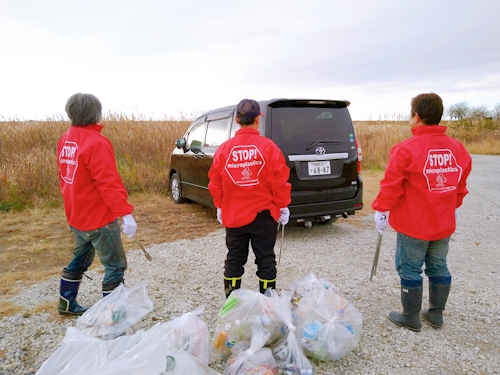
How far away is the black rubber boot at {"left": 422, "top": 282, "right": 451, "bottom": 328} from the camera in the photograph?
9.38ft

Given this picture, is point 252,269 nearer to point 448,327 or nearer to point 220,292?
point 220,292

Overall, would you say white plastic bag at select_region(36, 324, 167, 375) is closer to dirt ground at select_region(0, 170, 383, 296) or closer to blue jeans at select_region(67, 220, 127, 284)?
blue jeans at select_region(67, 220, 127, 284)

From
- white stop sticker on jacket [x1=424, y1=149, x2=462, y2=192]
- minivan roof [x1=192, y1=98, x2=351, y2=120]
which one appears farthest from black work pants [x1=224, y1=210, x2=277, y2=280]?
minivan roof [x1=192, y1=98, x2=351, y2=120]

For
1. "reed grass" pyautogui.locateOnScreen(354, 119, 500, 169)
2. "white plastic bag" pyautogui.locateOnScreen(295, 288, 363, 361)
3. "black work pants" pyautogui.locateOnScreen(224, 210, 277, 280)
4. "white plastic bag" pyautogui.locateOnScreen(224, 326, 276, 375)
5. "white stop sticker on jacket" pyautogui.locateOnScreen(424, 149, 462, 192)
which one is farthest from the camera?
"reed grass" pyautogui.locateOnScreen(354, 119, 500, 169)

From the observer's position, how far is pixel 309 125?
4.92m

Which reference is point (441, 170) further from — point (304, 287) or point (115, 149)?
point (115, 149)

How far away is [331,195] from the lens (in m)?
4.96

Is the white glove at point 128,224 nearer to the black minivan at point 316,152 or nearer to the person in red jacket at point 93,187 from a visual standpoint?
the person in red jacket at point 93,187

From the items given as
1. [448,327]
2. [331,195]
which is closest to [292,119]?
[331,195]

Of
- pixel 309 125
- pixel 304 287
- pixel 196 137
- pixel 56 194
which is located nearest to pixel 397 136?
pixel 196 137

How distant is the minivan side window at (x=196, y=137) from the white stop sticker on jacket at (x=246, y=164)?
3694 mm

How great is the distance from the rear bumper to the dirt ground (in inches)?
57.8

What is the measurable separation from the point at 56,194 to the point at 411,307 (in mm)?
7413

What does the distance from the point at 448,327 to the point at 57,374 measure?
279 cm
